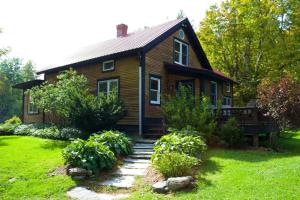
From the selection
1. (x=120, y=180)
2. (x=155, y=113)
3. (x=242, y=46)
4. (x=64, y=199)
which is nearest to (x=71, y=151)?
(x=120, y=180)

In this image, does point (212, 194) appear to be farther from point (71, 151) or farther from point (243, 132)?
point (243, 132)

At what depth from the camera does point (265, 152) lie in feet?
34.2

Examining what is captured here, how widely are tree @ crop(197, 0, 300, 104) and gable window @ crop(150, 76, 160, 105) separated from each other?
10561 millimetres

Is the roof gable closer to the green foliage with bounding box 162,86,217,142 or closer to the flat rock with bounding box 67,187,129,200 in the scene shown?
the green foliage with bounding box 162,86,217,142

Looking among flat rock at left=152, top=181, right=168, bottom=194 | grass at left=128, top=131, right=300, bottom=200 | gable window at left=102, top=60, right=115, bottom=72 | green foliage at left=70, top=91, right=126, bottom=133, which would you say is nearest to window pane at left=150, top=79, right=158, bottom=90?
gable window at left=102, top=60, right=115, bottom=72

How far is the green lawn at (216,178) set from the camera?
596 cm

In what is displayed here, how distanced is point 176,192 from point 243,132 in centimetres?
596

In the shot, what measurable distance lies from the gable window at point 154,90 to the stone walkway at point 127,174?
3513 millimetres

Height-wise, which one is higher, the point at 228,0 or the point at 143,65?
the point at 228,0

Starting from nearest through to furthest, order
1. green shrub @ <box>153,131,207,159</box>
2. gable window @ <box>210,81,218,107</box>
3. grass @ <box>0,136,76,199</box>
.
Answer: grass @ <box>0,136,76,199</box> < green shrub @ <box>153,131,207,159</box> < gable window @ <box>210,81,218,107</box>

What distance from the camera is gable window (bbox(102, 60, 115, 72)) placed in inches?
619

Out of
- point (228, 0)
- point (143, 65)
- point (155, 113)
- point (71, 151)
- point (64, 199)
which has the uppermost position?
point (228, 0)

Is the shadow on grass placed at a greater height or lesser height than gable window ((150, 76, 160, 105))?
lesser

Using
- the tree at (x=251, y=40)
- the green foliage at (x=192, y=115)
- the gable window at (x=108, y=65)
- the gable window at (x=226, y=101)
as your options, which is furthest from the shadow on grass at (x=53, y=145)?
the tree at (x=251, y=40)
